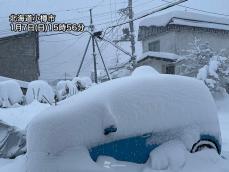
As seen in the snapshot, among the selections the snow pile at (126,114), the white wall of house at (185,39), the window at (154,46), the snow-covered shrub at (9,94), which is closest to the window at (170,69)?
the white wall of house at (185,39)

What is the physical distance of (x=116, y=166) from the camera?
466cm

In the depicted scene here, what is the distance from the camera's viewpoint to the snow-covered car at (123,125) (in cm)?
459

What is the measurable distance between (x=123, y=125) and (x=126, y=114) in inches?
5.6

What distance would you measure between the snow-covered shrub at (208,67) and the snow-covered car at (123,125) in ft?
48.8

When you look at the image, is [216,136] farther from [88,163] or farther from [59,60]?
[59,60]

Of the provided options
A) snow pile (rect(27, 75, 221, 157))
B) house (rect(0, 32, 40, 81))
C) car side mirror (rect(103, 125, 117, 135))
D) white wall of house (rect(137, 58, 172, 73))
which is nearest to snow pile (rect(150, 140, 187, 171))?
snow pile (rect(27, 75, 221, 157))

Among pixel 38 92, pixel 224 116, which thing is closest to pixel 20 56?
pixel 38 92

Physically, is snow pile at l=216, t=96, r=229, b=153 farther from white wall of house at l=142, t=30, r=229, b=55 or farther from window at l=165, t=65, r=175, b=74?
white wall of house at l=142, t=30, r=229, b=55

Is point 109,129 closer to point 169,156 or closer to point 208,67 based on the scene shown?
point 169,156

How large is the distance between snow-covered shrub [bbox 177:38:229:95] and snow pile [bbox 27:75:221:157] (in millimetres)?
14779

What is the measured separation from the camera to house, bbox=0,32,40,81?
34.3m

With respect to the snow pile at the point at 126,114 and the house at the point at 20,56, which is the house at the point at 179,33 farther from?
the snow pile at the point at 126,114

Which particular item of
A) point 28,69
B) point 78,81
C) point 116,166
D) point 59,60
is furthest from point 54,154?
point 59,60

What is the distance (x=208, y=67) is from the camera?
2069 cm
